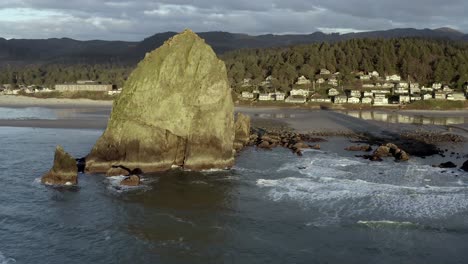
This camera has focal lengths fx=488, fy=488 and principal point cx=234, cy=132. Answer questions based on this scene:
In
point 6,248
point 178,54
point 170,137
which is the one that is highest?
point 178,54

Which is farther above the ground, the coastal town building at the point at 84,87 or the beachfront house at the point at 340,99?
the coastal town building at the point at 84,87

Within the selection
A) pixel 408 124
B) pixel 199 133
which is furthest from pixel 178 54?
pixel 408 124

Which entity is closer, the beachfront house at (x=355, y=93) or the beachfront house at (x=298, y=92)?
the beachfront house at (x=355, y=93)

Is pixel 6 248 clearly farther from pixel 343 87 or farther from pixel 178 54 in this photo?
pixel 343 87

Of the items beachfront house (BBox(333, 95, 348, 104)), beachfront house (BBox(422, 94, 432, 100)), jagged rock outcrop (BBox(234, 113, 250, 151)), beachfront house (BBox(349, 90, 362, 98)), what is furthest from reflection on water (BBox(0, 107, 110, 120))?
beachfront house (BBox(422, 94, 432, 100))

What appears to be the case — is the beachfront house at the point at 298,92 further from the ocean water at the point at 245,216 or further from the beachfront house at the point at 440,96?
the ocean water at the point at 245,216

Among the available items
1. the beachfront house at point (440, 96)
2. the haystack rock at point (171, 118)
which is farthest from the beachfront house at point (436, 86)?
the haystack rock at point (171, 118)
